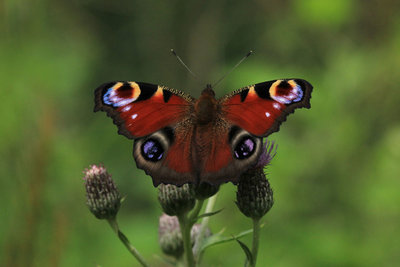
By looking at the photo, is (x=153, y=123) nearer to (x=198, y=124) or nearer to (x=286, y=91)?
(x=198, y=124)

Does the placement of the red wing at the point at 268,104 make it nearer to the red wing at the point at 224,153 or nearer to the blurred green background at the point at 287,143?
the red wing at the point at 224,153

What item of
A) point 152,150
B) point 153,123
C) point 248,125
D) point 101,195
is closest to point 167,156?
point 152,150

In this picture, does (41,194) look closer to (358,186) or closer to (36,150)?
(36,150)

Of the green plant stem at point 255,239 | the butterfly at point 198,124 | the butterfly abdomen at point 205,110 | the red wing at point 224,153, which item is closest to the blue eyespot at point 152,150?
the butterfly at point 198,124

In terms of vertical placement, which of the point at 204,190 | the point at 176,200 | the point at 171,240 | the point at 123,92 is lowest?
the point at 171,240

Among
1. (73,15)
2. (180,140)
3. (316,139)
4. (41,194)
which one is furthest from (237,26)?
(41,194)

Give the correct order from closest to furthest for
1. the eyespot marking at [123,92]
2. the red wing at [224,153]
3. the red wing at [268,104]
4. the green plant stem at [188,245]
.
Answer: the red wing at [224,153] → the red wing at [268,104] → the green plant stem at [188,245] → the eyespot marking at [123,92]

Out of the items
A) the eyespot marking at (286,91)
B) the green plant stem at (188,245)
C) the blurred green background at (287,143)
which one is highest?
the eyespot marking at (286,91)
